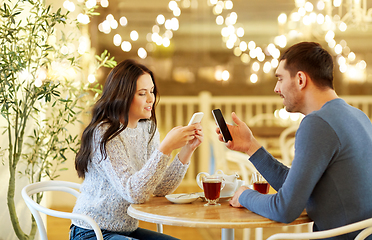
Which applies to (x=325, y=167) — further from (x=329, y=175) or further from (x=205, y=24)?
(x=205, y=24)

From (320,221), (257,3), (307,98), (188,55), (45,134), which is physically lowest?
(320,221)

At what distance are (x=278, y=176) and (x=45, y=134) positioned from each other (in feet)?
4.14

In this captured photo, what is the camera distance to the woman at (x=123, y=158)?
130cm

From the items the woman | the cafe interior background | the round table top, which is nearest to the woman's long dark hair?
the woman

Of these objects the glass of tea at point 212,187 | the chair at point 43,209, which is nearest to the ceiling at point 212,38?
the chair at point 43,209

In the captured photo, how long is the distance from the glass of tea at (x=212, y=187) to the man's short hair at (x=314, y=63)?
0.43 meters

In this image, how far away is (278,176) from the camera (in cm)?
134

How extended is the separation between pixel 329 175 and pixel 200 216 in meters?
0.39

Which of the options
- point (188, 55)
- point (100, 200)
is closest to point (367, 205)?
point (100, 200)

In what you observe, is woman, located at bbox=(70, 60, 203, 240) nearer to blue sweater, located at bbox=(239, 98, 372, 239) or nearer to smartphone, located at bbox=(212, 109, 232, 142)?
smartphone, located at bbox=(212, 109, 232, 142)

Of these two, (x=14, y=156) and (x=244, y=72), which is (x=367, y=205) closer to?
(x=14, y=156)

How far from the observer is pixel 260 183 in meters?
1.43

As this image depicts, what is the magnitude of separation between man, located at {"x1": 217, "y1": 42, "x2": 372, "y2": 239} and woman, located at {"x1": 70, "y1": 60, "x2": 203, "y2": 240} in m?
0.32

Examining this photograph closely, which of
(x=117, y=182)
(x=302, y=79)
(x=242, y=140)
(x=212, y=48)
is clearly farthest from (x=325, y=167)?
(x=212, y=48)
